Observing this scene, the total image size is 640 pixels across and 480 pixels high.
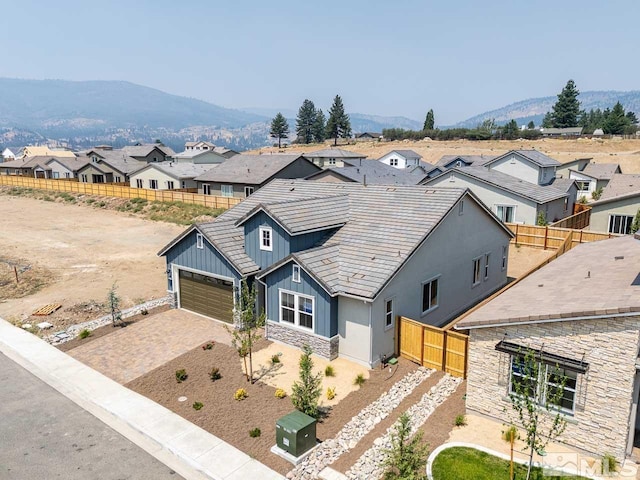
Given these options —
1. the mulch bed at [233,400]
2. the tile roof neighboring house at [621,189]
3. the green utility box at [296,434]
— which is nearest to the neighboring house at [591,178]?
the tile roof neighboring house at [621,189]

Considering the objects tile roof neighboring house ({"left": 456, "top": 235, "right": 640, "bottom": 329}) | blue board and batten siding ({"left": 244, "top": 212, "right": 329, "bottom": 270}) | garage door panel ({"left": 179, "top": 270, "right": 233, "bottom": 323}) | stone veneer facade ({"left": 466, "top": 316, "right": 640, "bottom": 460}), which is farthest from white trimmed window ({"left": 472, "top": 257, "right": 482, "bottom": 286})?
garage door panel ({"left": 179, "top": 270, "right": 233, "bottom": 323})

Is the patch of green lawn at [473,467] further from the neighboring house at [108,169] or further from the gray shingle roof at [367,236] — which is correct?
the neighboring house at [108,169]

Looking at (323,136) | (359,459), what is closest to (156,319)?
(359,459)

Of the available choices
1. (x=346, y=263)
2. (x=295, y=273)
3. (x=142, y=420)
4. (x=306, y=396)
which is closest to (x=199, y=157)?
(x=295, y=273)

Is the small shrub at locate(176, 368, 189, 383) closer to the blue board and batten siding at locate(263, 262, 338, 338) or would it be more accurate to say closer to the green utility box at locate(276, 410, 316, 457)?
the blue board and batten siding at locate(263, 262, 338, 338)

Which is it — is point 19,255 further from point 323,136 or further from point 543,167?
point 323,136

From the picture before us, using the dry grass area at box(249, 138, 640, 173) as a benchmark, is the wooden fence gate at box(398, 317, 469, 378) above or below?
below
